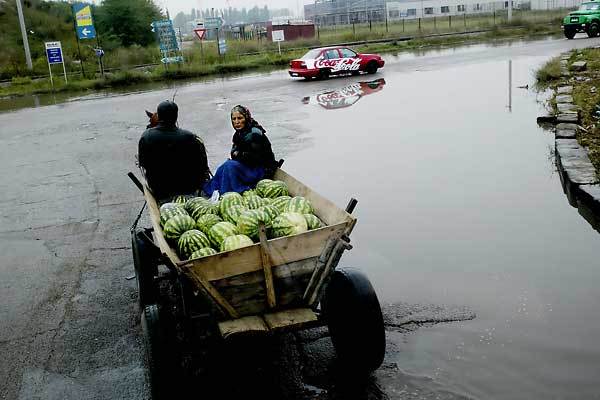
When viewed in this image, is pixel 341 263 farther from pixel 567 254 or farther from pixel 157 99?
pixel 157 99

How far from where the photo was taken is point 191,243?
4.95 m

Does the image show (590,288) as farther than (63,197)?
No

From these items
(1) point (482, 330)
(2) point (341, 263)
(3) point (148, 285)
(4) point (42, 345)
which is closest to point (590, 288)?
(1) point (482, 330)

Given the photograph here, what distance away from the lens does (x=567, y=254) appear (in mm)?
6934

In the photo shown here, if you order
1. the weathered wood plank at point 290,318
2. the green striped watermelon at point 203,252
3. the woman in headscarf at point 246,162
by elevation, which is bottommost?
the weathered wood plank at point 290,318

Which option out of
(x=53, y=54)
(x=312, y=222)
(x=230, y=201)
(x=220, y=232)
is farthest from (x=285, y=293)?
(x=53, y=54)

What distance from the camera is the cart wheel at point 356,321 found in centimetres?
459

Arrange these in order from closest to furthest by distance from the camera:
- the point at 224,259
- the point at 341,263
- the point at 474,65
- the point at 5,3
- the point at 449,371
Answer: the point at 224,259 < the point at 449,371 < the point at 341,263 < the point at 474,65 < the point at 5,3

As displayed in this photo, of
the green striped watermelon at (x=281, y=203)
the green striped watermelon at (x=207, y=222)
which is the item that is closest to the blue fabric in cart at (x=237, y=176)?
the green striped watermelon at (x=281, y=203)

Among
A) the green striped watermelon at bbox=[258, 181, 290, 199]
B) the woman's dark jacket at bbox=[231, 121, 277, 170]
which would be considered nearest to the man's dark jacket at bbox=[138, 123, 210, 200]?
the woman's dark jacket at bbox=[231, 121, 277, 170]

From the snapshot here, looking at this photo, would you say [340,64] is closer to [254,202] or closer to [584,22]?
[584,22]

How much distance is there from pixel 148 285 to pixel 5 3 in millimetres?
59146

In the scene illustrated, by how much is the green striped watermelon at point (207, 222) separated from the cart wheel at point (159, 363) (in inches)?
39.1

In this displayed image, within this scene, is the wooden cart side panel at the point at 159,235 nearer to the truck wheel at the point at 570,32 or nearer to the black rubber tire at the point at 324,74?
the black rubber tire at the point at 324,74
